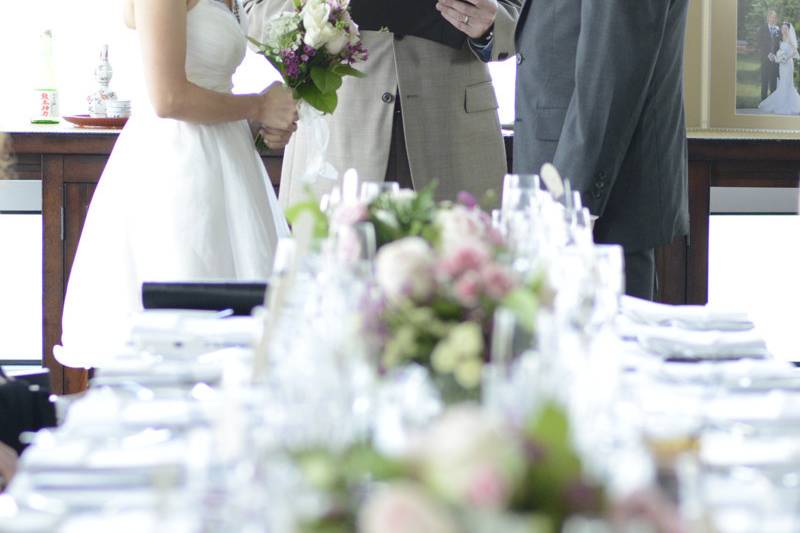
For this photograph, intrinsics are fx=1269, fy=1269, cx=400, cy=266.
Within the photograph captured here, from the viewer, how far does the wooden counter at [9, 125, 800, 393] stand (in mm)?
3971

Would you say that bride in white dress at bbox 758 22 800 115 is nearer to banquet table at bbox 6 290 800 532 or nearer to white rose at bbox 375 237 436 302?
banquet table at bbox 6 290 800 532

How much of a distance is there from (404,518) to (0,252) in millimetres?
4060

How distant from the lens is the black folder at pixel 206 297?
2287 millimetres

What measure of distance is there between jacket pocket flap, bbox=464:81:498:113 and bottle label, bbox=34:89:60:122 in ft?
5.31

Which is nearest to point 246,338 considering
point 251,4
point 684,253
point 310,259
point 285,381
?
point 310,259

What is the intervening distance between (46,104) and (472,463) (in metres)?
3.85

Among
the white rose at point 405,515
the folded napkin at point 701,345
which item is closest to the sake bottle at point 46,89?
the folded napkin at point 701,345

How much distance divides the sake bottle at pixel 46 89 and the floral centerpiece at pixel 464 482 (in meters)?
3.64

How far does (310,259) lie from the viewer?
188cm

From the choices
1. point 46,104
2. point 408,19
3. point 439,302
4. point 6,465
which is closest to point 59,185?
point 46,104

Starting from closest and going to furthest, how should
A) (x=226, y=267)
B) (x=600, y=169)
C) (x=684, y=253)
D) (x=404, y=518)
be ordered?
(x=404, y=518), (x=600, y=169), (x=226, y=267), (x=684, y=253)

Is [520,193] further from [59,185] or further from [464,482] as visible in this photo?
[59,185]

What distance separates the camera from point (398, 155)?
3.58m

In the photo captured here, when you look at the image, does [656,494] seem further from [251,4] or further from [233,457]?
[251,4]
